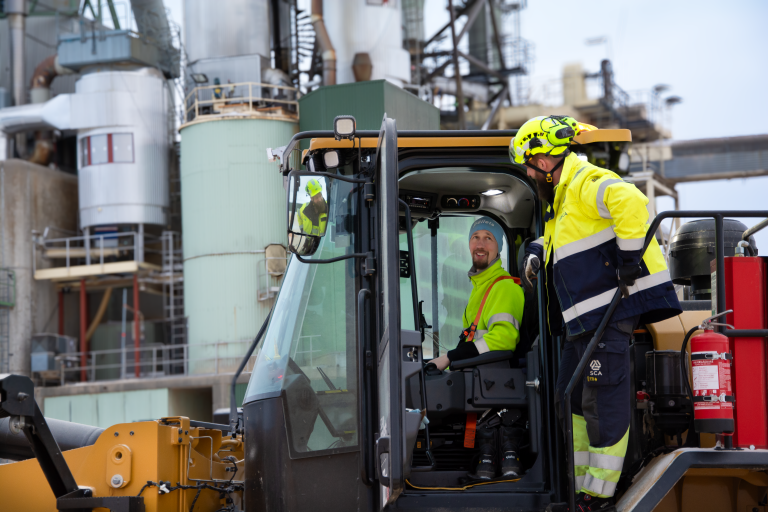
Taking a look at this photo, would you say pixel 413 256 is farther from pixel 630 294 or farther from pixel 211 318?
pixel 211 318

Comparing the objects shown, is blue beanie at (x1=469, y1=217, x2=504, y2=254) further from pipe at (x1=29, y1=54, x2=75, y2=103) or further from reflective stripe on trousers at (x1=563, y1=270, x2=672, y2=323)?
pipe at (x1=29, y1=54, x2=75, y2=103)

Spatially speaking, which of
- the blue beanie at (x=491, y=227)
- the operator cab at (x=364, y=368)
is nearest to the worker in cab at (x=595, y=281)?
the operator cab at (x=364, y=368)

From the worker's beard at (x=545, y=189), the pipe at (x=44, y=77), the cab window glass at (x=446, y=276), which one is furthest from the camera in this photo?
the pipe at (x=44, y=77)

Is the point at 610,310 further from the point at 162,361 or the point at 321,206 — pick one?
the point at 162,361

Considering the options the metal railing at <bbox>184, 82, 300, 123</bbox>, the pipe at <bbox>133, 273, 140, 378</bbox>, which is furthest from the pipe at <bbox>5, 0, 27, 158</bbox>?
the metal railing at <bbox>184, 82, 300, 123</bbox>

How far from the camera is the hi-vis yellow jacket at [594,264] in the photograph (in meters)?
4.45

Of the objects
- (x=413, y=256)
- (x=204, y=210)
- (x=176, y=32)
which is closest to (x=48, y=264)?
(x=204, y=210)

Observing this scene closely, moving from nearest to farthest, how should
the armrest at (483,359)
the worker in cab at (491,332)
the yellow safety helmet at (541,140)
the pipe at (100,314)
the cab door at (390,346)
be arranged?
the cab door at (390,346) < the yellow safety helmet at (541,140) < the worker in cab at (491,332) < the armrest at (483,359) < the pipe at (100,314)

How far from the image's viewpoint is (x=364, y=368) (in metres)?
4.60

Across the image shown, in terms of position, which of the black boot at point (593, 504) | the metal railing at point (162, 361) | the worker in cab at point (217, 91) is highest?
the worker in cab at point (217, 91)

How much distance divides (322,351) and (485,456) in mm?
1181

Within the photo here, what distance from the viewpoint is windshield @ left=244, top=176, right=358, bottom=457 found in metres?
4.66

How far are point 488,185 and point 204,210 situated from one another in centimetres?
2226

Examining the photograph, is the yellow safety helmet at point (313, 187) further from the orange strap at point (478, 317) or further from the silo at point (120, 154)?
the silo at point (120, 154)
